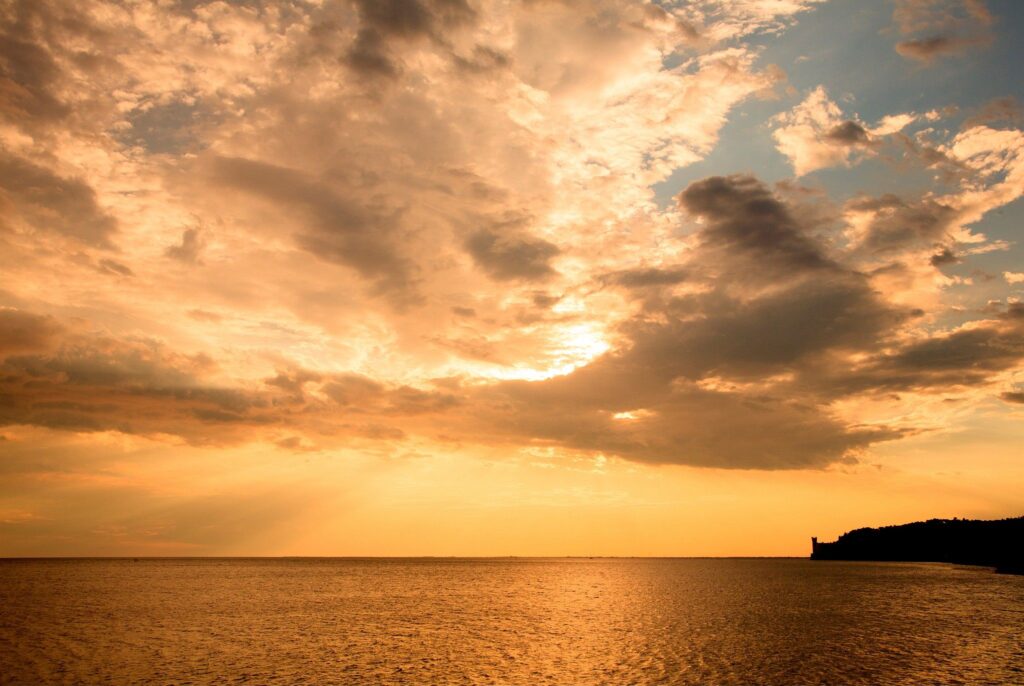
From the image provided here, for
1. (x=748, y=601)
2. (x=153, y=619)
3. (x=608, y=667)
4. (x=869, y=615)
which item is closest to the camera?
(x=608, y=667)

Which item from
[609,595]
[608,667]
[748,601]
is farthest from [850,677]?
[609,595]

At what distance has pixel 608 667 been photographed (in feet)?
151

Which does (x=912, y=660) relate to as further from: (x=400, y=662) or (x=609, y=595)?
(x=609, y=595)

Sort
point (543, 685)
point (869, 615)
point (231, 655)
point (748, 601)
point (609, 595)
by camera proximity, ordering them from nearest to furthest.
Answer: point (543, 685)
point (231, 655)
point (869, 615)
point (748, 601)
point (609, 595)

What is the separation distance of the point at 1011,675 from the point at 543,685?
2991cm

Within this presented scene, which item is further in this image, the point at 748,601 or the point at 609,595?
the point at 609,595

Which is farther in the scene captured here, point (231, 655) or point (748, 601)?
point (748, 601)

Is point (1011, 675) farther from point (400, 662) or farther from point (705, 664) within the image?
point (400, 662)

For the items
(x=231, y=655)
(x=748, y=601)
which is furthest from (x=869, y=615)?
(x=231, y=655)

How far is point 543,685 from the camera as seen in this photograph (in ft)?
133

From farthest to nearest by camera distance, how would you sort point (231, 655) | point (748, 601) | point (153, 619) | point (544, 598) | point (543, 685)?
point (544, 598)
point (748, 601)
point (153, 619)
point (231, 655)
point (543, 685)

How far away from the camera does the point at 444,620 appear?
259ft

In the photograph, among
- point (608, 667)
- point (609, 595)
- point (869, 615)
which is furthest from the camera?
point (609, 595)

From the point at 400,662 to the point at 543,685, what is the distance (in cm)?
1286
